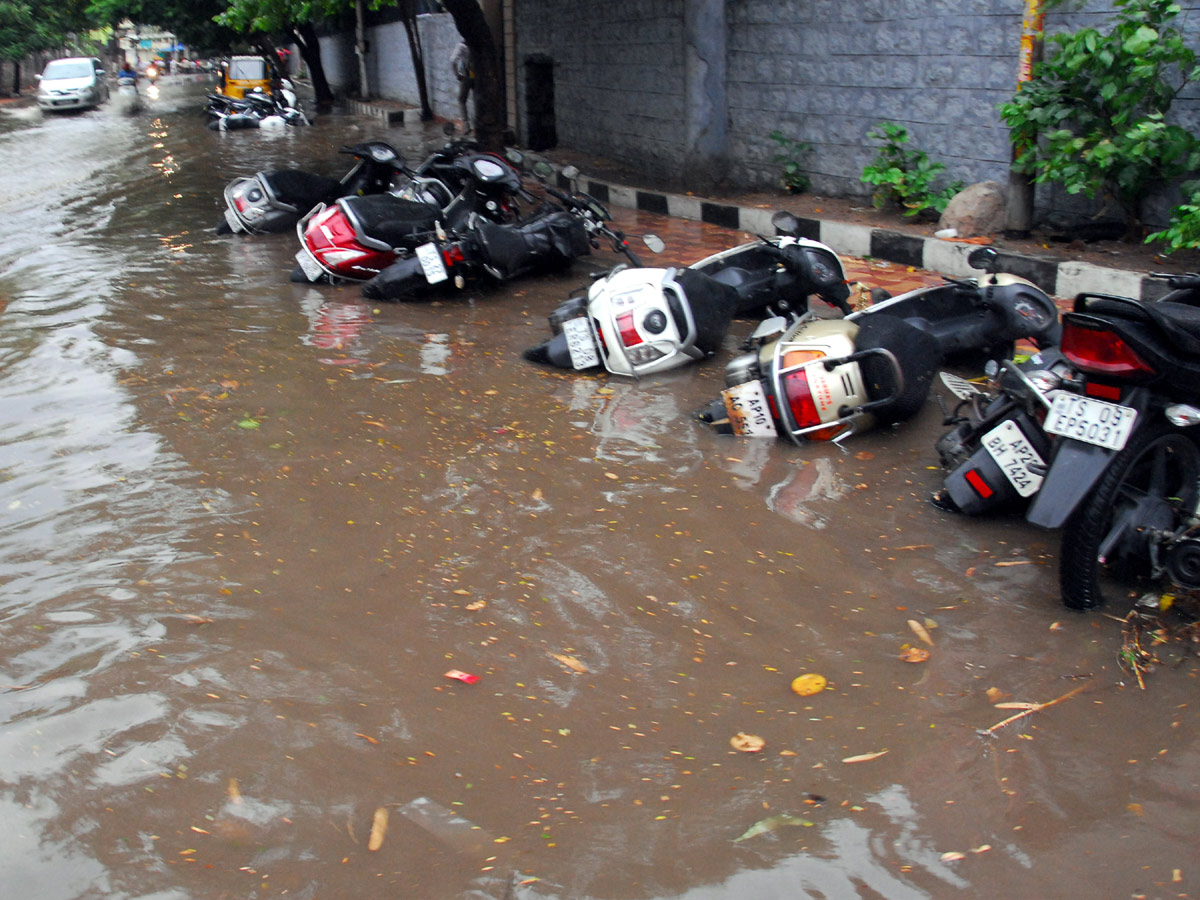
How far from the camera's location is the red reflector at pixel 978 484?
4052 mm

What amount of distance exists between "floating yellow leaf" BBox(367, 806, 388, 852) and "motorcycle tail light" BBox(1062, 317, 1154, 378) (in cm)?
243

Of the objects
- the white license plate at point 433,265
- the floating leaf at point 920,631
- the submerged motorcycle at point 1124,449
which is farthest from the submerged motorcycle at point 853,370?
the white license plate at point 433,265

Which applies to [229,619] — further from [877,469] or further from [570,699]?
[877,469]

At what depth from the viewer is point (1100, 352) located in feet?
10.7

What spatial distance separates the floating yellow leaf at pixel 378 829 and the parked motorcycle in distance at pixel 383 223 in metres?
5.98

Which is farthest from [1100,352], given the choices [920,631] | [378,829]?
[378,829]

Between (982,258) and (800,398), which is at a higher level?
(982,258)

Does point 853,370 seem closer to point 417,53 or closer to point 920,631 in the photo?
point 920,631

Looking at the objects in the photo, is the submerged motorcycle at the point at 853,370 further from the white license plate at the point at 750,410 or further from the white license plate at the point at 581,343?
the white license plate at the point at 581,343

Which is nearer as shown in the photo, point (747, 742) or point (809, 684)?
point (747, 742)

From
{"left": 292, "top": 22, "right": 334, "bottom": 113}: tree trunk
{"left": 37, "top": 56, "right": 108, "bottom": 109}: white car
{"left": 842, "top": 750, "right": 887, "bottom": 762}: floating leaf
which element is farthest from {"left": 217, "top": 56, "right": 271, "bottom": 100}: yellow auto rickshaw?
{"left": 842, "top": 750, "right": 887, "bottom": 762}: floating leaf

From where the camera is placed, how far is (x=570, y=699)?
9.96 feet

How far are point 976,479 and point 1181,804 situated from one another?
1694 mm

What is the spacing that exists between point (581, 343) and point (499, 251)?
1.85 metres
